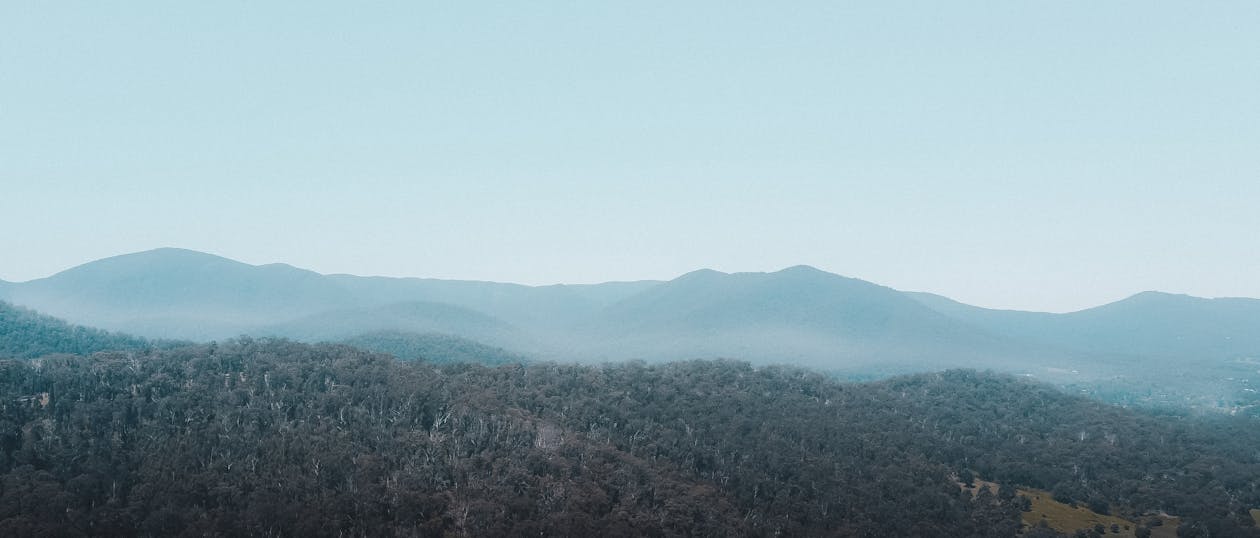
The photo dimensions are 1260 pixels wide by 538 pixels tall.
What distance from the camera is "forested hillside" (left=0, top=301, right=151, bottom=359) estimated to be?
138 m

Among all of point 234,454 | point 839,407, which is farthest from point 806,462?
point 234,454

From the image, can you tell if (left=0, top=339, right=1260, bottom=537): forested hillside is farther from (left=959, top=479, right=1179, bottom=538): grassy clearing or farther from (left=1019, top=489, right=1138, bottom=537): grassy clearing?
(left=1019, top=489, right=1138, bottom=537): grassy clearing

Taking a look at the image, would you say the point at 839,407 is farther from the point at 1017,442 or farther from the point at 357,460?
the point at 357,460

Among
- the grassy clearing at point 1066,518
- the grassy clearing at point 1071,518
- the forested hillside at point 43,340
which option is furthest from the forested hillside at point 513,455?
the forested hillside at point 43,340

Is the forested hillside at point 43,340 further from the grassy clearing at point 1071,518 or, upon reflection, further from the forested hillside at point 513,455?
the grassy clearing at point 1071,518

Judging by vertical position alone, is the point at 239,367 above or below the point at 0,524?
above

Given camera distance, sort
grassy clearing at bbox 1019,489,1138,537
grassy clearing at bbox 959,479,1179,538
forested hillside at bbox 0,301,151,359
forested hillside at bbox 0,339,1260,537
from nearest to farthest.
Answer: forested hillside at bbox 0,339,1260,537, grassy clearing at bbox 959,479,1179,538, grassy clearing at bbox 1019,489,1138,537, forested hillside at bbox 0,301,151,359

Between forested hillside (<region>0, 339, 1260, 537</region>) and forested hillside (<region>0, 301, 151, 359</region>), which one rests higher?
forested hillside (<region>0, 301, 151, 359</region>)

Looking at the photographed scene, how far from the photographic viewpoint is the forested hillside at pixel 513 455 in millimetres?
68562

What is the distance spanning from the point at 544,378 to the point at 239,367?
43146 millimetres

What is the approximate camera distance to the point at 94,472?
69.1 metres

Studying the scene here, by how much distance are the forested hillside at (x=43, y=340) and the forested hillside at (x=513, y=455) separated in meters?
44.5

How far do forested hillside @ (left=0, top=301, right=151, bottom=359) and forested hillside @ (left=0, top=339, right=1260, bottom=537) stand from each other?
146ft

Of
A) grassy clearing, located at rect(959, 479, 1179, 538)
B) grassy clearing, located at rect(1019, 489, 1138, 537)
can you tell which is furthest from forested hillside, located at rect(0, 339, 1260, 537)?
grassy clearing, located at rect(1019, 489, 1138, 537)
